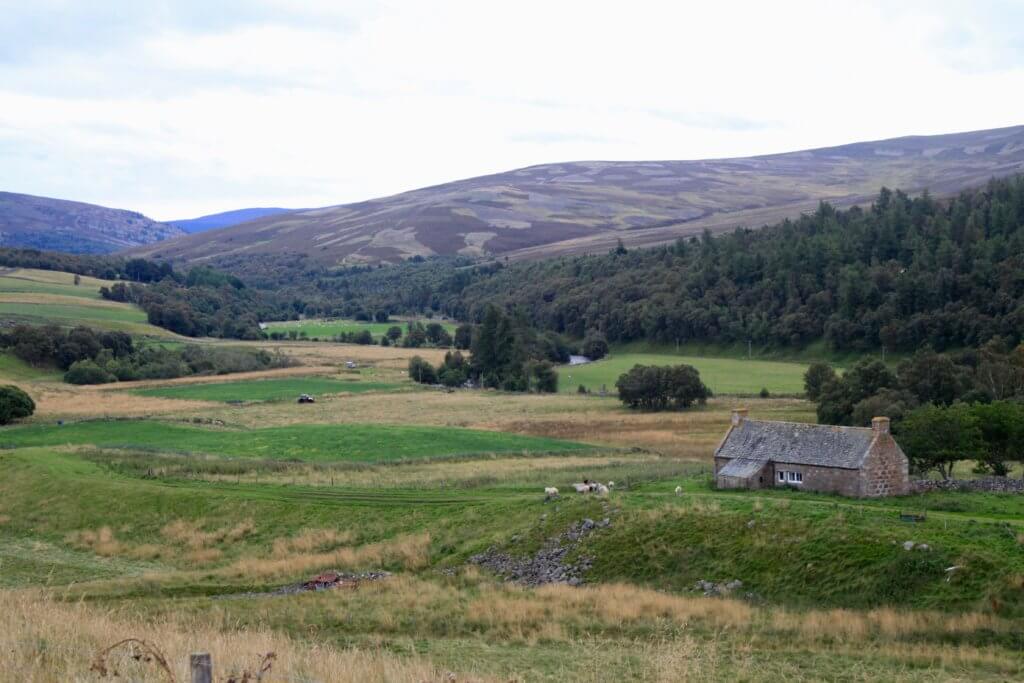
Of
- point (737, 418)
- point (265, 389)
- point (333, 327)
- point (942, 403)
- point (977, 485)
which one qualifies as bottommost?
point (265, 389)

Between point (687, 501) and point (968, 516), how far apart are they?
954cm

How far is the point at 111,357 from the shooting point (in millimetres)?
109125

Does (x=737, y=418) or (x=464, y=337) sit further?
(x=464, y=337)

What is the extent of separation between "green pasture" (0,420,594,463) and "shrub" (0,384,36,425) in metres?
4.14

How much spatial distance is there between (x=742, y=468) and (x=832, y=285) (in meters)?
86.1

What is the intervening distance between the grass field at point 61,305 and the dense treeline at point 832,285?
56906mm

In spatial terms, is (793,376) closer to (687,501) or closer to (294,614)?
(687,501)

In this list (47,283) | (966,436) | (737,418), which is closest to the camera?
(966,436)

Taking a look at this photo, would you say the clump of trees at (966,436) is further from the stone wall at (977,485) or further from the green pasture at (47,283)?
the green pasture at (47,283)

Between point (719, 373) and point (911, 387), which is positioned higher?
point (911, 387)

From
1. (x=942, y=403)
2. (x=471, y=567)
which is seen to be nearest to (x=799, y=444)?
(x=471, y=567)

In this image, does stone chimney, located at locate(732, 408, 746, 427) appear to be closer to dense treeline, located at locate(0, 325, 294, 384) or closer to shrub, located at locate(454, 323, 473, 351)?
dense treeline, located at locate(0, 325, 294, 384)

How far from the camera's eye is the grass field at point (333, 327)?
168m

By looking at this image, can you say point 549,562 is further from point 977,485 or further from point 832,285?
point 832,285
